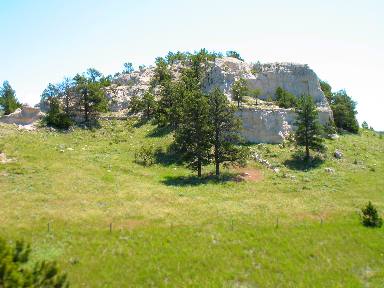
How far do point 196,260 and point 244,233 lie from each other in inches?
281

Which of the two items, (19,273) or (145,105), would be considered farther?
(145,105)

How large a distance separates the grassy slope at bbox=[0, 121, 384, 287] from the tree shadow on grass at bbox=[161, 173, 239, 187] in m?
0.55

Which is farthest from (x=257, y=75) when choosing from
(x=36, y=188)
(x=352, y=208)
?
(x=36, y=188)

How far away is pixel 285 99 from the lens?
93500 millimetres

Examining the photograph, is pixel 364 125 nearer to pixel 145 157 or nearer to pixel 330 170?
pixel 330 170

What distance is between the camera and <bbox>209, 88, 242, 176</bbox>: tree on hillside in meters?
62.2

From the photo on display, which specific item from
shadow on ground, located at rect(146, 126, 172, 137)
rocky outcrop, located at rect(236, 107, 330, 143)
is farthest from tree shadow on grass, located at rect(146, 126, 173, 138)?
rocky outcrop, located at rect(236, 107, 330, 143)

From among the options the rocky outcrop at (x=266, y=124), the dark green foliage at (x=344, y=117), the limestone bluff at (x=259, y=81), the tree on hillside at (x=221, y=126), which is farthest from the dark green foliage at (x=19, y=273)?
the dark green foliage at (x=344, y=117)

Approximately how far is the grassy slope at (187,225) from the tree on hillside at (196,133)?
4.41 m

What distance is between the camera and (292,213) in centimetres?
4466

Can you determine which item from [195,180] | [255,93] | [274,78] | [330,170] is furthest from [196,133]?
[274,78]

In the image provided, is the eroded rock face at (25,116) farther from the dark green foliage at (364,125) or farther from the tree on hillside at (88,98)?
the dark green foliage at (364,125)

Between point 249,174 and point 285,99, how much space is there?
119ft

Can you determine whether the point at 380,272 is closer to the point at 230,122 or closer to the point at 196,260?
the point at 196,260
